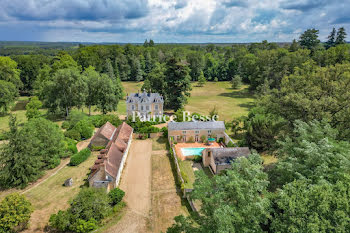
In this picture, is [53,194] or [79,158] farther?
[79,158]

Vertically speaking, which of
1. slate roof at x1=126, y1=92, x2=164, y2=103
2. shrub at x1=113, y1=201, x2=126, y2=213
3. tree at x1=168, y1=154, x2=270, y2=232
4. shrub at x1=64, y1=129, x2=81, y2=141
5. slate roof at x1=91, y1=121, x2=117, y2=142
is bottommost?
shrub at x1=113, y1=201, x2=126, y2=213

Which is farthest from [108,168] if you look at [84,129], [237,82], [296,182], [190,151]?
[237,82]

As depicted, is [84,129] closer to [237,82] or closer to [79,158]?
[79,158]

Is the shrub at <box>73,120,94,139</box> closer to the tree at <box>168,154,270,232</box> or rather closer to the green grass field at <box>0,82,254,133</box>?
the green grass field at <box>0,82,254,133</box>

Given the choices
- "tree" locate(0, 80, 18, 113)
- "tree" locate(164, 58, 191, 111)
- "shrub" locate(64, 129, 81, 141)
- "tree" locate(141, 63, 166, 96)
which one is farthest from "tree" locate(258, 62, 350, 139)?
"tree" locate(0, 80, 18, 113)

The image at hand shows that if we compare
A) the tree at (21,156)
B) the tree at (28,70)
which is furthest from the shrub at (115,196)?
the tree at (28,70)

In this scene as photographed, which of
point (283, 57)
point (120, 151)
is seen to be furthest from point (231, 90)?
point (120, 151)
